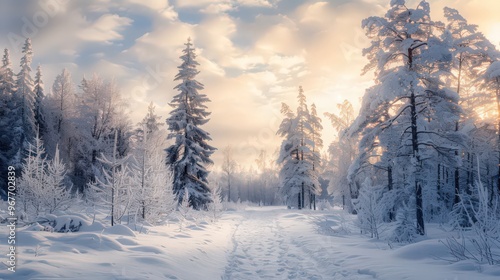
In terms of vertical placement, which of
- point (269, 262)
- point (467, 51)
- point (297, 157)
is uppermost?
point (467, 51)

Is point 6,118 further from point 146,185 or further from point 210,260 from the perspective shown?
point 210,260

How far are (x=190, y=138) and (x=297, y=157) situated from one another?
56.1 feet

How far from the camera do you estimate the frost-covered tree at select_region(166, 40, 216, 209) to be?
72.0 ft

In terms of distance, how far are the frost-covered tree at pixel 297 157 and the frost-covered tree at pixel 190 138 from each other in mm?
14915

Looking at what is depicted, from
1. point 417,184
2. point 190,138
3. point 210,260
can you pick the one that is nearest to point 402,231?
point 417,184

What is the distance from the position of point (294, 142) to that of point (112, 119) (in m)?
20.4

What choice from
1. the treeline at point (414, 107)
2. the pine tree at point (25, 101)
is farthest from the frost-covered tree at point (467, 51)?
the pine tree at point (25, 101)

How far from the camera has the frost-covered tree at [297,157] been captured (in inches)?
1377

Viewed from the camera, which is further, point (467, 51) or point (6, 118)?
point (6, 118)

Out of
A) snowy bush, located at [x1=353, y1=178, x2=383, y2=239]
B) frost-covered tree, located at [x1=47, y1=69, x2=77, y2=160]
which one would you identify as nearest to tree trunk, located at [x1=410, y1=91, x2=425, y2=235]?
snowy bush, located at [x1=353, y1=178, x2=383, y2=239]

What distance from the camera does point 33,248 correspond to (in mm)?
6531

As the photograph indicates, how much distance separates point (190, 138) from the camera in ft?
75.3

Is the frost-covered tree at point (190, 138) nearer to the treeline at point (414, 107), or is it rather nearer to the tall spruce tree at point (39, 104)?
the treeline at point (414, 107)

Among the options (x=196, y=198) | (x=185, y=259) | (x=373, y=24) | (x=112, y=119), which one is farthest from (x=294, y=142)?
(x=185, y=259)
